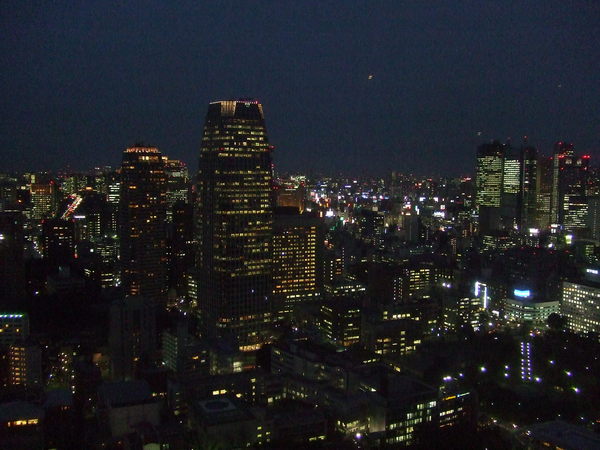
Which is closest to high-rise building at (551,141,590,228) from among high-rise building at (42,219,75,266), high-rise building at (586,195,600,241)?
high-rise building at (586,195,600,241)

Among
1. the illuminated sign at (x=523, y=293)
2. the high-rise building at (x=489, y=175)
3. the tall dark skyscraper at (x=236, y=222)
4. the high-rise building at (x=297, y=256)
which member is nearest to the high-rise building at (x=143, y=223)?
the high-rise building at (x=297, y=256)

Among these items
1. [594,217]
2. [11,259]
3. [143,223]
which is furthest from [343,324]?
[594,217]

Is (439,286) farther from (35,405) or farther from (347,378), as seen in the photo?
(35,405)

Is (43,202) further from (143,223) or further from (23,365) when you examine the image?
(23,365)

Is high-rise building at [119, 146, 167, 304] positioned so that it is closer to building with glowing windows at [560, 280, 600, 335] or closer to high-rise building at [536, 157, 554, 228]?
building with glowing windows at [560, 280, 600, 335]

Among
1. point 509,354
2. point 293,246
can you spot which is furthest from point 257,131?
point 509,354

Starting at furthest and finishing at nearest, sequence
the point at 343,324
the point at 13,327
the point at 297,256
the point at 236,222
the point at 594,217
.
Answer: the point at 594,217 → the point at 297,256 → the point at 236,222 → the point at 343,324 → the point at 13,327

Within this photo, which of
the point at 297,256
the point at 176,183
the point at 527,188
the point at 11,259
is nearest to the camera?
the point at 11,259

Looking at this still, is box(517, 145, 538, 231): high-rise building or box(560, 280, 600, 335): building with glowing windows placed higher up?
box(517, 145, 538, 231): high-rise building
